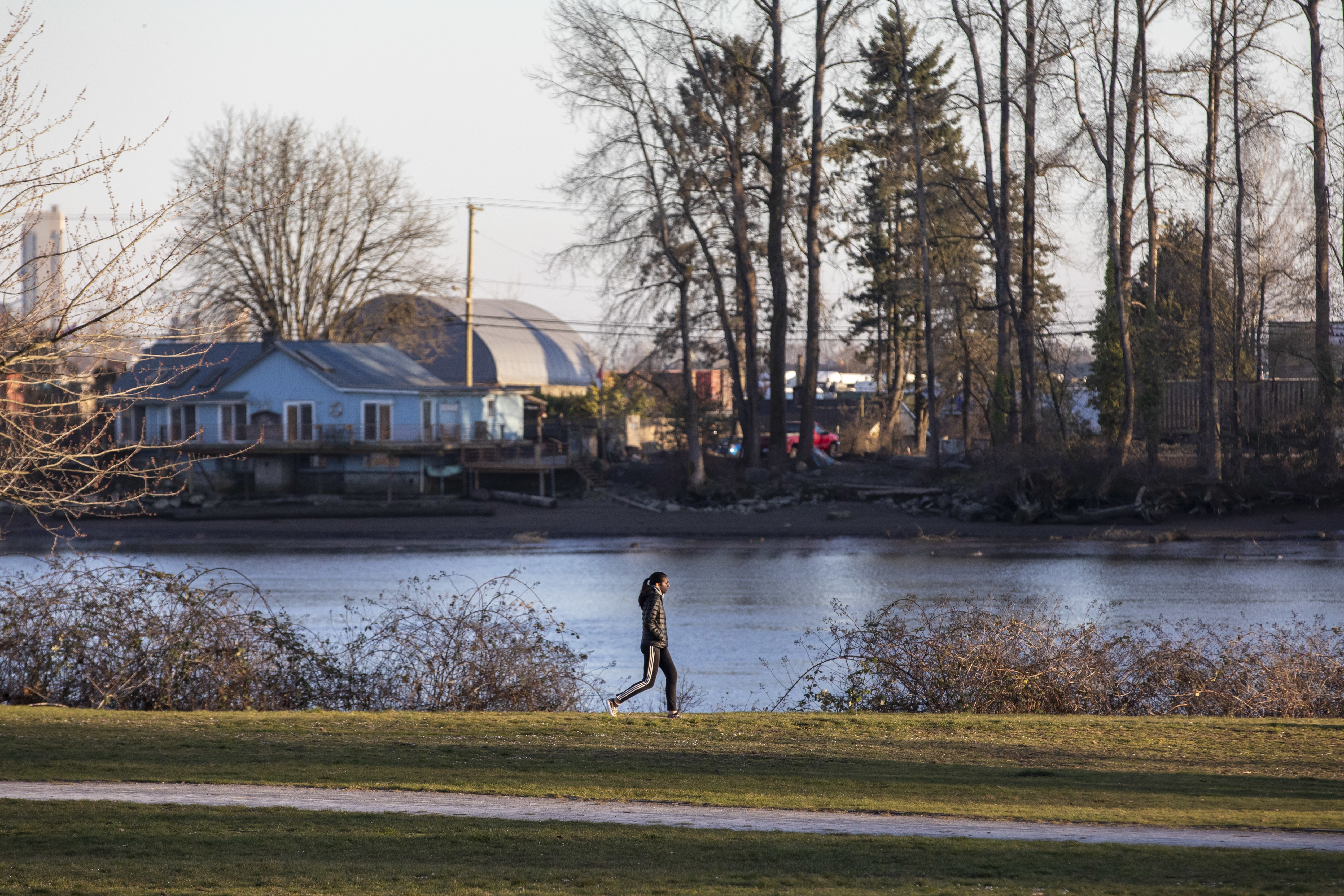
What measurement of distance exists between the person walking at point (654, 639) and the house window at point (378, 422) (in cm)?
4767

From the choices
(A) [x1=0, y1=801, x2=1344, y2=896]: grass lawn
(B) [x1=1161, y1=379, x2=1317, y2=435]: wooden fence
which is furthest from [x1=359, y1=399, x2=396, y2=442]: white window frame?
(A) [x1=0, y1=801, x2=1344, y2=896]: grass lawn

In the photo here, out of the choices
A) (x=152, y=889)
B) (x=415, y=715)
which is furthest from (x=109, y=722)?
(x=152, y=889)

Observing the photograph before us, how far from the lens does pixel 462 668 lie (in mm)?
16375

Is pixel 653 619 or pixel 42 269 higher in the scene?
pixel 42 269

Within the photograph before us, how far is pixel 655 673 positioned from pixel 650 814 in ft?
15.0

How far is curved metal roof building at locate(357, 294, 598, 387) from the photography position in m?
70.1

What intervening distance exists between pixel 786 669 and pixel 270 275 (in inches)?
2025

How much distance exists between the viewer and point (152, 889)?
22.3 ft

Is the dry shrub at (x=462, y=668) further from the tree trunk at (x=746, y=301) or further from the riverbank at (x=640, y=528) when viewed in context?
the tree trunk at (x=746, y=301)

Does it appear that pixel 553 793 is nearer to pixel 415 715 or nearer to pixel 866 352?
pixel 415 715

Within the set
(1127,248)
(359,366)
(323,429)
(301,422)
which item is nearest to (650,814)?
(1127,248)

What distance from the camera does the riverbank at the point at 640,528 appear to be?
43.0m

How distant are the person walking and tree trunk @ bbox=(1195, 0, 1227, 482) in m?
33.2

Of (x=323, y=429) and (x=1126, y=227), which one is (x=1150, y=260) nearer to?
(x=1126, y=227)
